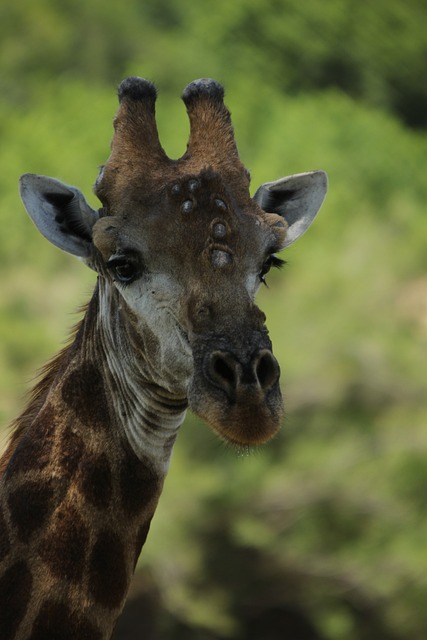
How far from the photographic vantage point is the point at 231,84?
180ft

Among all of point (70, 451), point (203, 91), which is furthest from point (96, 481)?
point (203, 91)

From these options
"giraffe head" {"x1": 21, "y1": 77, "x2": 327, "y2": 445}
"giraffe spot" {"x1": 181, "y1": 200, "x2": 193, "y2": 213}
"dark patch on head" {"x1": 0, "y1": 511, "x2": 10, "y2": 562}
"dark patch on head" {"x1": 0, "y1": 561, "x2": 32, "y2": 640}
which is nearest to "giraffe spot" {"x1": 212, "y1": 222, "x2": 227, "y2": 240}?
"giraffe head" {"x1": 21, "y1": 77, "x2": 327, "y2": 445}

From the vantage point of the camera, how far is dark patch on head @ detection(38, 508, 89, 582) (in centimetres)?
791

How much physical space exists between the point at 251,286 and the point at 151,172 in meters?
1.06

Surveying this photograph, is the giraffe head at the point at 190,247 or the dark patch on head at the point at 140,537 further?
the dark patch on head at the point at 140,537

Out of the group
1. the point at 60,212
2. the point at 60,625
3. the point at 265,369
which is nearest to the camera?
the point at 265,369

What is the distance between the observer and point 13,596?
7805 millimetres

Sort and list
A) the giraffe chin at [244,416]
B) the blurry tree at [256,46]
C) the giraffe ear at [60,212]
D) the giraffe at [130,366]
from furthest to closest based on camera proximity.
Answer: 1. the blurry tree at [256,46]
2. the giraffe ear at [60,212]
3. the giraffe at [130,366]
4. the giraffe chin at [244,416]

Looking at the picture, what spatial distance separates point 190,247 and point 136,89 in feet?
4.50

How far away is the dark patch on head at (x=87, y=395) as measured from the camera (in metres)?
8.33

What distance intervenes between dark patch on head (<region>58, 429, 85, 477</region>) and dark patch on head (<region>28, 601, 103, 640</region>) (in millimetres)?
800

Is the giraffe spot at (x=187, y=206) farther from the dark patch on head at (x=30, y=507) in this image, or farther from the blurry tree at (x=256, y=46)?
the blurry tree at (x=256, y=46)

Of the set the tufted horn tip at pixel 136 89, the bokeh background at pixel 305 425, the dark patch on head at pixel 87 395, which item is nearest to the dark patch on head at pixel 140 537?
the dark patch on head at pixel 87 395

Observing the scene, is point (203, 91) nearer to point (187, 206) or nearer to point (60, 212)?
point (187, 206)
